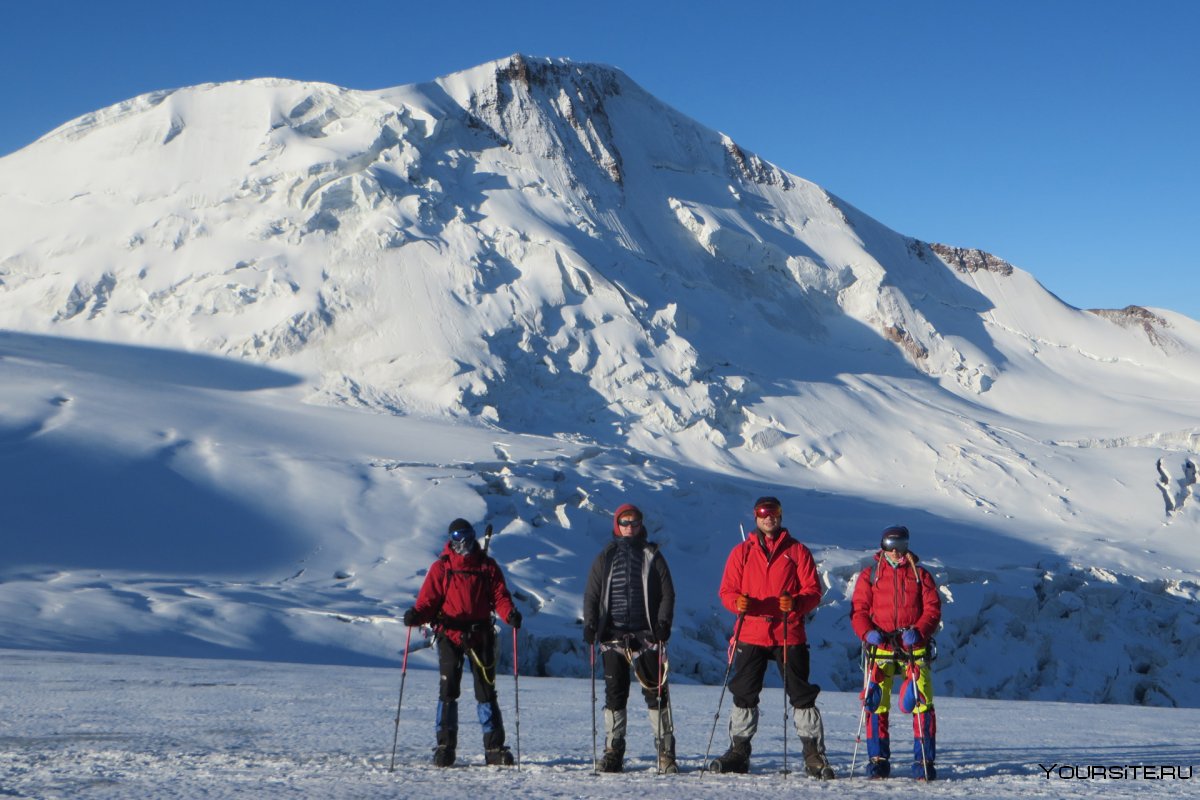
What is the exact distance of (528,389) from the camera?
3406cm

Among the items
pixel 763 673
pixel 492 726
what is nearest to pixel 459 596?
pixel 492 726

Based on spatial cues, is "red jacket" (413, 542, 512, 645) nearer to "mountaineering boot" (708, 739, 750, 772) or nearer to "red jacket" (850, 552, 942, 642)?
"mountaineering boot" (708, 739, 750, 772)

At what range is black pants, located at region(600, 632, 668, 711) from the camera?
21.3ft

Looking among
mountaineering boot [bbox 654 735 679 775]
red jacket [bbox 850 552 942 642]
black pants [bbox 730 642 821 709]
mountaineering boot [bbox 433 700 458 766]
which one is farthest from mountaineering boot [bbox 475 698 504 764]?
red jacket [bbox 850 552 942 642]

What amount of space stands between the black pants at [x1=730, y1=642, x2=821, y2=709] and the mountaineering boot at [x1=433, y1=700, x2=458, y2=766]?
63.6 inches

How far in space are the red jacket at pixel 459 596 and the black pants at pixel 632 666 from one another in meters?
0.72

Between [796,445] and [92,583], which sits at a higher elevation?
[796,445]

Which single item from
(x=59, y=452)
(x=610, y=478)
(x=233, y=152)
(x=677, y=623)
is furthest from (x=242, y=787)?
(x=233, y=152)

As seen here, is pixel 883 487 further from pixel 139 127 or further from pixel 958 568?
pixel 139 127

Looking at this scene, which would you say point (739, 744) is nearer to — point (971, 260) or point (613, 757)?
point (613, 757)

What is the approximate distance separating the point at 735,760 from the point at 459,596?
1.85 metres

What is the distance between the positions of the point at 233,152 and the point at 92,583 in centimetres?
2588

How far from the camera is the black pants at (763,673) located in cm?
643

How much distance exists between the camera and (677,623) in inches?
755
